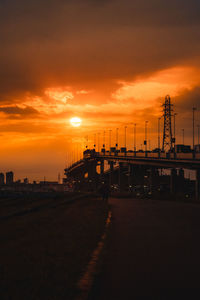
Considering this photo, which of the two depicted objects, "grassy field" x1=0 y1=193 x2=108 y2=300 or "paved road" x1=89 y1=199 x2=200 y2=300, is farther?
"paved road" x1=89 y1=199 x2=200 y2=300

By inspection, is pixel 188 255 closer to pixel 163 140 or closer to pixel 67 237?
pixel 67 237

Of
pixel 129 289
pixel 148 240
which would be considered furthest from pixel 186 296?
pixel 148 240

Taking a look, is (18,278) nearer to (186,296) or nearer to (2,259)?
(2,259)

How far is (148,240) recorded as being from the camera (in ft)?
54.6

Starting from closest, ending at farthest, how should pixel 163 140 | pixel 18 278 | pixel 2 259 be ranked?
pixel 18 278 < pixel 2 259 < pixel 163 140

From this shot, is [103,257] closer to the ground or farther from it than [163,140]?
closer to the ground

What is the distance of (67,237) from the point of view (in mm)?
17453

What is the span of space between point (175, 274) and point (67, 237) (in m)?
7.89

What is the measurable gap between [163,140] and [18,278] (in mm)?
123554

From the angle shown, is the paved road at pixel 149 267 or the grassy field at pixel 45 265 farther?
the paved road at pixel 149 267

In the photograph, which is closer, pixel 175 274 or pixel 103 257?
pixel 175 274

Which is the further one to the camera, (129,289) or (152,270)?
(152,270)

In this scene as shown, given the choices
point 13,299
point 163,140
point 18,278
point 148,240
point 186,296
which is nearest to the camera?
point 13,299

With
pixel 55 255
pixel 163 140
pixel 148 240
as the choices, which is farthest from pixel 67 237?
pixel 163 140
